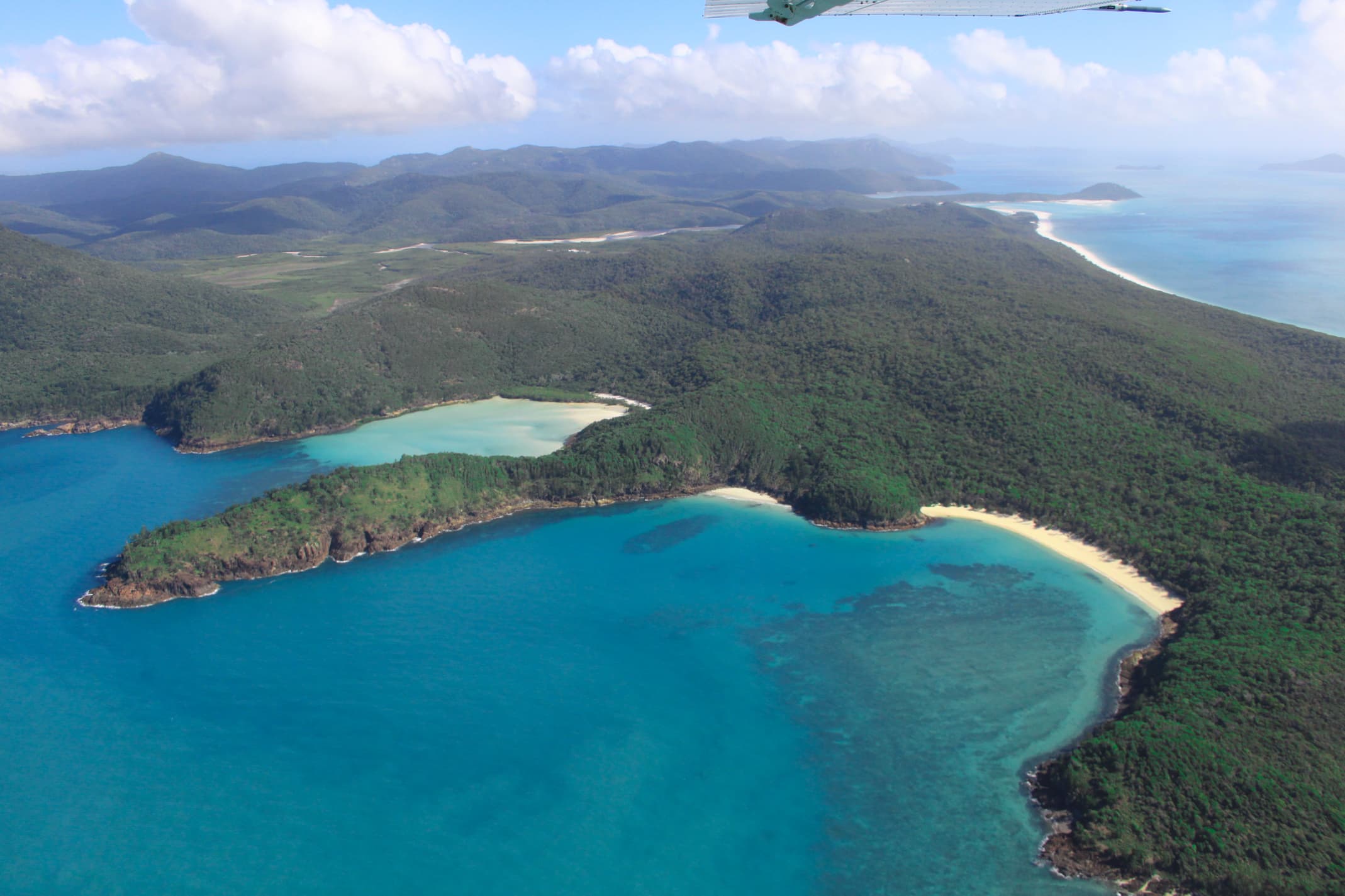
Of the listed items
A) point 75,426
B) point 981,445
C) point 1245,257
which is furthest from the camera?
point 1245,257

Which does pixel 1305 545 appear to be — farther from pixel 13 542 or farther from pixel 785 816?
pixel 13 542

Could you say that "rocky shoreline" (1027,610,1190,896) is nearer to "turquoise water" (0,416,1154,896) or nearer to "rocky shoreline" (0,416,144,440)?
"turquoise water" (0,416,1154,896)

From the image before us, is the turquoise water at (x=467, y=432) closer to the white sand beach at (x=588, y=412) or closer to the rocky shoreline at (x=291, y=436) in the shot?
the white sand beach at (x=588, y=412)

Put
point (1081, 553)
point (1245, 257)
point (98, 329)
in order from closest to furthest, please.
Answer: point (1081, 553), point (98, 329), point (1245, 257)

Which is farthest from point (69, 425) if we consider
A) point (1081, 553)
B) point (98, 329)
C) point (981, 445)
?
point (1081, 553)

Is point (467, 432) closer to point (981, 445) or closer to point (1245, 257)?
point (981, 445)

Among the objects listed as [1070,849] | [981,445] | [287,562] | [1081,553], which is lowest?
[1070,849]
